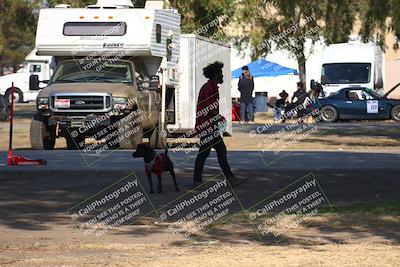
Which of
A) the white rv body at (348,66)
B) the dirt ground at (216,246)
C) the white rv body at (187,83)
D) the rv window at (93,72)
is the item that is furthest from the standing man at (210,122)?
the white rv body at (348,66)

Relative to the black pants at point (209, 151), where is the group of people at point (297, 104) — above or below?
below

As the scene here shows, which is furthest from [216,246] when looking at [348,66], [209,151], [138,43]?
[348,66]

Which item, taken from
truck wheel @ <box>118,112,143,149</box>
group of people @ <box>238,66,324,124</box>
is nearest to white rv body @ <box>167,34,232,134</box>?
truck wheel @ <box>118,112,143,149</box>

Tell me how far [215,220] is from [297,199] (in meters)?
2.15

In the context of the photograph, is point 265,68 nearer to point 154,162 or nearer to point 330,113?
Answer: point 330,113

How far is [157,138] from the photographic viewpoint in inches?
1021

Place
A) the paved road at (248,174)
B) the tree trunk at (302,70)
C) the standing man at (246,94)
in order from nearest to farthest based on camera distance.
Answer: the paved road at (248,174)
the standing man at (246,94)
the tree trunk at (302,70)

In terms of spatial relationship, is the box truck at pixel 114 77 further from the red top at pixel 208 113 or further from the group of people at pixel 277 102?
the group of people at pixel 277 102

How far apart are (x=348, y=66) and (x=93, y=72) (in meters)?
24.0

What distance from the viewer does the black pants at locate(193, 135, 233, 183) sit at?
16.1 meters

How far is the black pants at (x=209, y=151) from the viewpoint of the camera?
52.9 ft

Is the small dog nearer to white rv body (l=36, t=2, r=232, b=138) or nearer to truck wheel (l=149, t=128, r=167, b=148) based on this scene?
white rv body (l=36, t=2, r=232, b=138)

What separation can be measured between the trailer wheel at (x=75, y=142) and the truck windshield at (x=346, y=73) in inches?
912

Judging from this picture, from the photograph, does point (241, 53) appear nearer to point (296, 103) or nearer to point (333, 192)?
point (296, 103)
